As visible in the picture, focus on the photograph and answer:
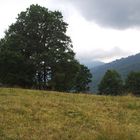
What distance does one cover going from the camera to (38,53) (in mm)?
52062

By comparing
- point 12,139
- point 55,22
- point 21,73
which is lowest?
point 12,139

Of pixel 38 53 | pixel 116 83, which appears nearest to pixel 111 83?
pixel 116 83

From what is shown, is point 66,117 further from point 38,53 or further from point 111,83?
point 111,83

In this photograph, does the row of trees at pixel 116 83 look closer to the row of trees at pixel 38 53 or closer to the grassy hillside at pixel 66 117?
the row of trees at pixel 38 53

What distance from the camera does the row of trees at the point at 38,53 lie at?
5003cm

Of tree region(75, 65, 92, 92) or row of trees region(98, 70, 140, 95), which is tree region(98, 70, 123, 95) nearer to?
row of trees region(98, 70, 140, 95)

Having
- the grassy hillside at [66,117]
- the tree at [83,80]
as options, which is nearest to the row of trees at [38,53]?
the grassy hillside at [66,117]

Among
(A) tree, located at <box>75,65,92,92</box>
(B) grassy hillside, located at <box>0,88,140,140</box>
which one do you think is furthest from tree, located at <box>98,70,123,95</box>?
(B) grassy hillside, located at <box>0,88,140,140</box>

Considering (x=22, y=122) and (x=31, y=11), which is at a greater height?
(x=31, y=11)

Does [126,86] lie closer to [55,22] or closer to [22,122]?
[55,22]

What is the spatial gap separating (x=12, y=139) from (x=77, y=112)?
4658 mm

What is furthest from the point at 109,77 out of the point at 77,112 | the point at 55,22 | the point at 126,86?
the point at 77,112

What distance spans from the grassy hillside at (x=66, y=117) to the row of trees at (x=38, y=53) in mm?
29628

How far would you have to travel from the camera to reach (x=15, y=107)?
615 inches
